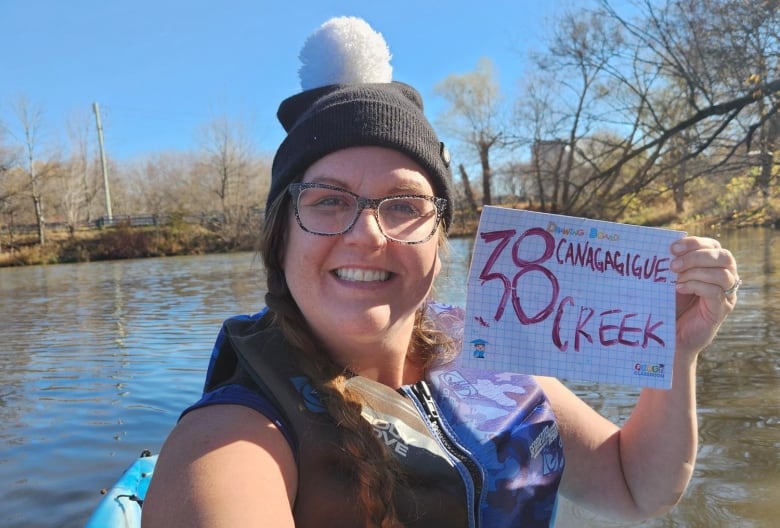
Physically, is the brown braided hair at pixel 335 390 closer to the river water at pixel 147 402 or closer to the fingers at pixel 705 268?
the river water at pixel 147 402

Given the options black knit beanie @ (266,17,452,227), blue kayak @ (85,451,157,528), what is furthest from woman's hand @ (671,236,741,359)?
blue kayak @ (85,451,157,528)

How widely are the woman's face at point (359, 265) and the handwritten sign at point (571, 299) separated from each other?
20 centimetres

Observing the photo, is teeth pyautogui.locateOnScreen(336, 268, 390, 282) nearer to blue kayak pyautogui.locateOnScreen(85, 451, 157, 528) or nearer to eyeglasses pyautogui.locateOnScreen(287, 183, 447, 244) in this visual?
eyeglasses pyautogui.locateOnScreen(287, 183, 447, 244)

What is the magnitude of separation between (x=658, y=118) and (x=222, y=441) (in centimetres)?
880

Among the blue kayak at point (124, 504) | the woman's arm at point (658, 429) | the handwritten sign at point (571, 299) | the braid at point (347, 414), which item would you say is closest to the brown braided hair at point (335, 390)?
the braid at point (347, 414)

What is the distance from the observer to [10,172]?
126 ft

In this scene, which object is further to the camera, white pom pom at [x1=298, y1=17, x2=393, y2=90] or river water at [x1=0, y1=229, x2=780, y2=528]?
river water at [x1=0, y1=229, x2=780, y2=528]

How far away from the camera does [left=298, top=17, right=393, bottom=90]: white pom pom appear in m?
1.83

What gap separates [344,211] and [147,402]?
17.0 ft

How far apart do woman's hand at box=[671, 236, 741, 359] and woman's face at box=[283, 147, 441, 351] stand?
2.43 ft

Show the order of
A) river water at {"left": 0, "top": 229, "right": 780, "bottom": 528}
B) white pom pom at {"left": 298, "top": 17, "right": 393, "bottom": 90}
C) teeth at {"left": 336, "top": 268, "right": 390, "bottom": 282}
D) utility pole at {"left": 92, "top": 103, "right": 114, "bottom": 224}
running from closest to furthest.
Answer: teeth at {"left": 336, "top": 268, "right": 390, "bottom": 282} < white pom pom at {"left": 298, "top": 17, "right": 393, "bottom": 90} < river water at {"left": 0, "top": 229, "right": 780, "bottom": 528} < utility pole at {"left": 92, "top": 103, "right": 114, "bottom": 224}

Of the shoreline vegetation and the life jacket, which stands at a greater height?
the shoreline vegetation

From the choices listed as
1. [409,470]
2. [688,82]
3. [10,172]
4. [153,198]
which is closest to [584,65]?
[688,82]

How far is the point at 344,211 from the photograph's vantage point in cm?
162
